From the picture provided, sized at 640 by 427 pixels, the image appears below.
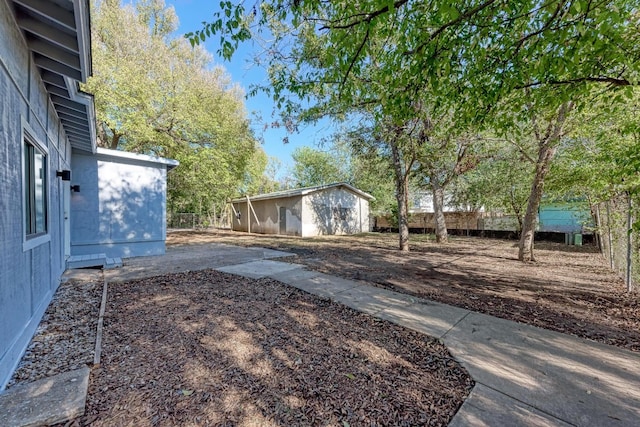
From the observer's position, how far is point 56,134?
4.96m

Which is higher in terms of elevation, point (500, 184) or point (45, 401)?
A: point (500, 184)

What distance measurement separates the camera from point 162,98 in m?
10.8

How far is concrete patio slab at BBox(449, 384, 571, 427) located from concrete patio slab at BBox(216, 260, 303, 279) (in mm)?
4595

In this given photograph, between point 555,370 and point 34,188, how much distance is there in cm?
624

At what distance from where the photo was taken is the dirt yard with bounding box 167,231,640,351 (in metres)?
3.69

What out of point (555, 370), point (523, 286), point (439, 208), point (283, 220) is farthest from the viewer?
point (283, 220)

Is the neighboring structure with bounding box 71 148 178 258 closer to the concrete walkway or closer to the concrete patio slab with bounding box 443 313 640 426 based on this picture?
the concrete walkway

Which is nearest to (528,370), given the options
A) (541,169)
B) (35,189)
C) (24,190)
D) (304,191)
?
(24,190)

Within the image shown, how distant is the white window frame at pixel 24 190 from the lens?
289cm

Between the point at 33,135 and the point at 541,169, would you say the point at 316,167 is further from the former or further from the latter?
the point at 33,135

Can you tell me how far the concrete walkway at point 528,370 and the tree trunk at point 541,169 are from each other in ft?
18.2

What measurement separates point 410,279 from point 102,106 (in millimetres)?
11598

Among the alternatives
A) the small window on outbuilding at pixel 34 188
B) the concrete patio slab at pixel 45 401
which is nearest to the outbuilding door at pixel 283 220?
the small window on outbuilding at pixel 34 188

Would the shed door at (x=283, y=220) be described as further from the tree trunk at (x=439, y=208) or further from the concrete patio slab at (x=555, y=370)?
the concrete patio slab at (x=555, y=370)
